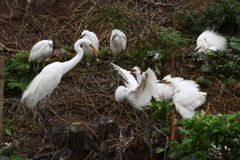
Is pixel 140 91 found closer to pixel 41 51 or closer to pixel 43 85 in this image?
pixel 43 85

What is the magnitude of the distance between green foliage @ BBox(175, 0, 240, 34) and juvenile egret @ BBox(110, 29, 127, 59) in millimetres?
1539

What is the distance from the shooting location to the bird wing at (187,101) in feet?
19.9

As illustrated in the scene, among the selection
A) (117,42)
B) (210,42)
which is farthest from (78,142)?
(210,42)

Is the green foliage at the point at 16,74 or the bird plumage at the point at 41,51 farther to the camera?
the bird plumage at the point at 41,51

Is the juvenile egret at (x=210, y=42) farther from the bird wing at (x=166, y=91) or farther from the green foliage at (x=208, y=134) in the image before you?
the green foliage at (x=208, y=134)

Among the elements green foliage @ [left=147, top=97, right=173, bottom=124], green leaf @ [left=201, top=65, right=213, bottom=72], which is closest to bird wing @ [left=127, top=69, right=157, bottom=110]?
green foliage @ [left=147, top=97, right=173, bottom=124]

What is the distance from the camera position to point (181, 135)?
15.4 feet

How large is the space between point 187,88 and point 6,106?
117 inches

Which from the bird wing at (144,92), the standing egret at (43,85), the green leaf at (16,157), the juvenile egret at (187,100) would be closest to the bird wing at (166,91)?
the juvenile egret at (187,100)

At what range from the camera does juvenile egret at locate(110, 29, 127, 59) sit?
26.6 feet

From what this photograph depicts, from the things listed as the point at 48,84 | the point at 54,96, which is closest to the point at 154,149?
the point at 48,84

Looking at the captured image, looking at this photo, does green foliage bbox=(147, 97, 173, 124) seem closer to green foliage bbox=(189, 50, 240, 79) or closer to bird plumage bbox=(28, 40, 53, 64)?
green foliage bbox=(189, 50, 240, 79)

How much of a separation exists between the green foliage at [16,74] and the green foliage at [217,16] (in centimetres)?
348

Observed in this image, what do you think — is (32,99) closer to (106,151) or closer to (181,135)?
(106,151)
